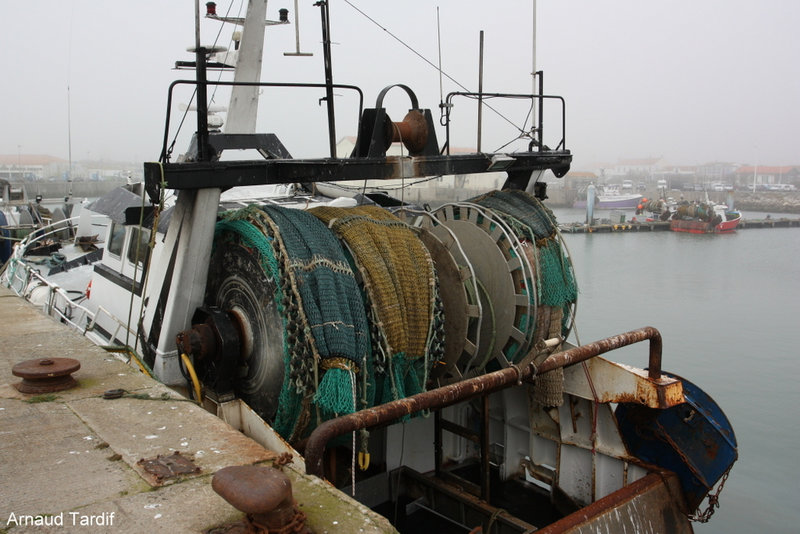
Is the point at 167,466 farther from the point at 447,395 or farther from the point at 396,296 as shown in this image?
the point at 396,296

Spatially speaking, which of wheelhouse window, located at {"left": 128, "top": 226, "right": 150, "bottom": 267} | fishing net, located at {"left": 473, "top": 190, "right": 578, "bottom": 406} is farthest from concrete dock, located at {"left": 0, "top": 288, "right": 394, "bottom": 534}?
fishing net, located at {"left": 473, "top": 190, "right": 578, "bottom": 406}

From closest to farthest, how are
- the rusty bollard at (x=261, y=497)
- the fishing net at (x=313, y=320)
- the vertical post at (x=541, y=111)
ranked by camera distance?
1. the rusty bollard at (x=261, y=497)
2. the fishing net at (x=313, y=320)
3. the vertical post at (x=541, y=111)

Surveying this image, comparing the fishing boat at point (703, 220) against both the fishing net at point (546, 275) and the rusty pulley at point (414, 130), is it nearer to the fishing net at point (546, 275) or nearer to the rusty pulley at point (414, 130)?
the fishing net at point (546, 275)

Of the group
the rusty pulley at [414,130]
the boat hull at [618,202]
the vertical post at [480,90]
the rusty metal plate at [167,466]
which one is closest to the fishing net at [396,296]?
the rusty pulley at [414,130]

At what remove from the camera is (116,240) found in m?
6.56

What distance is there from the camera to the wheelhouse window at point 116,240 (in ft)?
21.1

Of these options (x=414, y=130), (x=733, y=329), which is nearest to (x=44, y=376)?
(x=414, y=130)

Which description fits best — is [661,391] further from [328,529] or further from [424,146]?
[328,529]

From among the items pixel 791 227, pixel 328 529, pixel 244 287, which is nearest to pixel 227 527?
pixel 328 529

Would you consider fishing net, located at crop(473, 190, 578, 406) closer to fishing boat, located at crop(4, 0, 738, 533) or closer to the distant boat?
fishing boat, located at crop(4, 0, 738, 533)

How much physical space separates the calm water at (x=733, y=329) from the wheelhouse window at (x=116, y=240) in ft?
23.7

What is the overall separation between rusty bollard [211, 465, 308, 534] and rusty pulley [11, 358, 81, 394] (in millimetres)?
2277

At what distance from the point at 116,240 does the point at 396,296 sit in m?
3.33

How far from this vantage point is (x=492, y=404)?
6.61 m
